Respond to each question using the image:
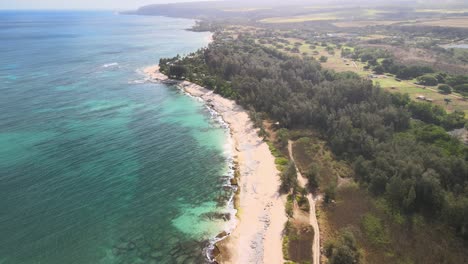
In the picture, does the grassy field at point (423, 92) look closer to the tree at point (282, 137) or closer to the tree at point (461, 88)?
the tree at point (461, 88)

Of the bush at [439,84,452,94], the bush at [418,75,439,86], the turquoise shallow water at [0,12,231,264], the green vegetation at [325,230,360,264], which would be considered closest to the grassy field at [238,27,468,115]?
the bush at [439,84,452,94]

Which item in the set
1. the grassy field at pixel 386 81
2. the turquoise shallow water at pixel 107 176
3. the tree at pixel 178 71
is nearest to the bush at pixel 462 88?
the grassy field at pixel 386 81

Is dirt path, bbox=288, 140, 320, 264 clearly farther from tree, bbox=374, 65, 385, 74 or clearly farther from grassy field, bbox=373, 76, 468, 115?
tree, bbox=374, 65, 385, 74

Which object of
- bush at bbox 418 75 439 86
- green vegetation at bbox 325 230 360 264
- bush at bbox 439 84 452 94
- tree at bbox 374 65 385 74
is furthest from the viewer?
tree at bbox 374 65 385 74

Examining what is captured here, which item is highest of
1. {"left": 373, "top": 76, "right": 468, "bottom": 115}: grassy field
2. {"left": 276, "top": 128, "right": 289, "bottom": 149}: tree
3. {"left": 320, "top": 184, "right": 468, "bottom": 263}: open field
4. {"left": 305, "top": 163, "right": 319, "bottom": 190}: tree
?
{"left": 373, "top": 76, "right": 468, "bottom": 115}: grassy field

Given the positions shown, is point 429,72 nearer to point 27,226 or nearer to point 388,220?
point 388,220
